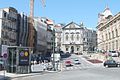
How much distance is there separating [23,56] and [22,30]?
65.0 meters

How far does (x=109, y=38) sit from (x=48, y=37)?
1180 inches

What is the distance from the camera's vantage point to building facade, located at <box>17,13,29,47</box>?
10506 cm

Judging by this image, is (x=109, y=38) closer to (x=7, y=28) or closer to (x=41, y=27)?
(x=41, y=27)

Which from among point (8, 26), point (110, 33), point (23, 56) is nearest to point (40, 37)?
→ point (110, 33)

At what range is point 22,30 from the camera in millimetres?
108688

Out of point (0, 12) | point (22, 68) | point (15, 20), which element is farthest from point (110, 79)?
point (15, 20)

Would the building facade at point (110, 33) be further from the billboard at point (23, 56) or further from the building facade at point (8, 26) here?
the billboard at point (23, 56)

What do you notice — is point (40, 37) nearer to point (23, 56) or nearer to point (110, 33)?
point (110, 33)

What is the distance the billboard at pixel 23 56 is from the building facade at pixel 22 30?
58.1 metres

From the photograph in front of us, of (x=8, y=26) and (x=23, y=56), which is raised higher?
(x=8, y=26)

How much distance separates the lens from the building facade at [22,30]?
10506 cm

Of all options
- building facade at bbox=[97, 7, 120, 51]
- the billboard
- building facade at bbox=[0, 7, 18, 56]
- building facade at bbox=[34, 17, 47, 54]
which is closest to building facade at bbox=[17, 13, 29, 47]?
building facade at bbox=[0, 7, 18, 56]

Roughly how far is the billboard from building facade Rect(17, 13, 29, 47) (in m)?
58.1

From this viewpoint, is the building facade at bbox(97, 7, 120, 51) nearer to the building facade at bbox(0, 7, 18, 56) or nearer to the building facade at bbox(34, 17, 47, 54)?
the building facade at bbox(34, 17, 47, 54)
